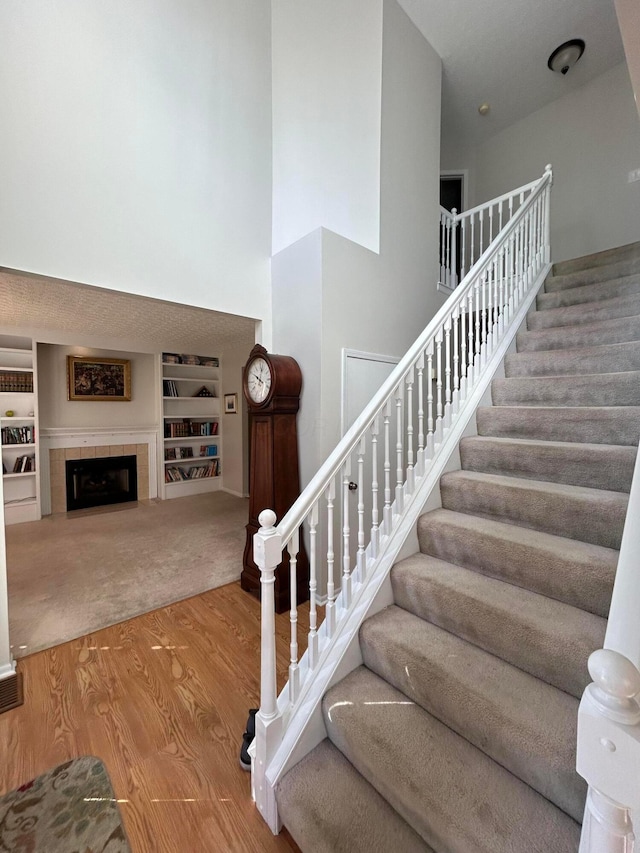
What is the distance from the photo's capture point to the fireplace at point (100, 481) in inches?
193

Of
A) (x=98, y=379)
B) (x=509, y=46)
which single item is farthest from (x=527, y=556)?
(x=98, y=379)

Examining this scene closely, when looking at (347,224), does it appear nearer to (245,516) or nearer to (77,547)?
(245,516)

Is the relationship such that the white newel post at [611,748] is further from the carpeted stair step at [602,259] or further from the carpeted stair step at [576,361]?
the carpeted stair step at [602,259]

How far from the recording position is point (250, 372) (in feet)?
8.87

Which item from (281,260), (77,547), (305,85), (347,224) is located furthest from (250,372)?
(77,547)

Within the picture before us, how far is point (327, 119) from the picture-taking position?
2830mm

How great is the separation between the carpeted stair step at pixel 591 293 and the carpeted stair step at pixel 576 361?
2.20ft

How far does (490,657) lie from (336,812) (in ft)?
2.24

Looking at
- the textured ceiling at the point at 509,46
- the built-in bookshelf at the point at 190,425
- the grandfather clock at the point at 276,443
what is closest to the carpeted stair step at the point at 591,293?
A: the grandfather clock at the point at 276,443

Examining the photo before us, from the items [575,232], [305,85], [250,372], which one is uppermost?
[305,85]

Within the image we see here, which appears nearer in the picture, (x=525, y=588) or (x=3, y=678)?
(x=525, y=588)

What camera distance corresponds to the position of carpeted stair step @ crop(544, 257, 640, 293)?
8.79ft

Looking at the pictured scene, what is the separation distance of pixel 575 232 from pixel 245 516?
207 inches

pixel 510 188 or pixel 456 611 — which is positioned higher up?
pixel 510 188
